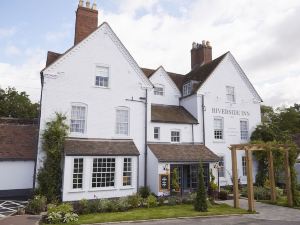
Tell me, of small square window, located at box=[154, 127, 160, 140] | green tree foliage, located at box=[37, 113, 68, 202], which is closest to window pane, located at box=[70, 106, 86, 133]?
green tree foliage, located at box=[37, 113, 68, 202]

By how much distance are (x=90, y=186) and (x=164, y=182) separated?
5.47 meters

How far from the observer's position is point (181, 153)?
69.6 feet

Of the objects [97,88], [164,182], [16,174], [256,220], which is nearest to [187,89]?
[97,88]

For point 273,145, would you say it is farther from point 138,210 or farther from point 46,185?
point 46,185

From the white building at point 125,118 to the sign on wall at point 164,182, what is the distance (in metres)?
0.07

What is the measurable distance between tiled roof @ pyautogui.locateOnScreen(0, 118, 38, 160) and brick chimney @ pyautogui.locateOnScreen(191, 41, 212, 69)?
1994 centimetres

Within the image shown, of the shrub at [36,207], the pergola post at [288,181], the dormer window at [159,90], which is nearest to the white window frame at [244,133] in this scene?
the pergola post at [288,181]

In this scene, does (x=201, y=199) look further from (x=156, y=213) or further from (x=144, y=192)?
(x=144, y=192)

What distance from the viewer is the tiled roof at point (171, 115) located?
23222 mm

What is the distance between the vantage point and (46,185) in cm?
1708

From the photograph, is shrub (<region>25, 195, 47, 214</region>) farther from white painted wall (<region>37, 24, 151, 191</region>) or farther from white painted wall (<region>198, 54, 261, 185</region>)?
white painted wall (<region>198, 54, 261, 185</region>)

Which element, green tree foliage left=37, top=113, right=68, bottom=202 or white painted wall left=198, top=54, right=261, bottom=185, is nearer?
green tree foliage left=37, top=113, right=68, bottom=202

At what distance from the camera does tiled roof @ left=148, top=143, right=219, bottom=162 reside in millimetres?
20016

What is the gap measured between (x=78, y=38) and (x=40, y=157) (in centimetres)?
1050
